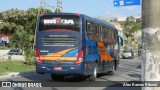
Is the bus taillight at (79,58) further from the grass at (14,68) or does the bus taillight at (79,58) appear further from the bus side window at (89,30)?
the grass at (14,68)

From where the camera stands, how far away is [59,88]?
14.6 m

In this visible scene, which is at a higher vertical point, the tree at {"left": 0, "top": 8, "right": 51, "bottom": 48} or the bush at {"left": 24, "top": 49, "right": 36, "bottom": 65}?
the tree at {"left": 0, "top": 8, "right": 51, "bottom": 48}

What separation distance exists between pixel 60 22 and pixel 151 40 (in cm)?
1301

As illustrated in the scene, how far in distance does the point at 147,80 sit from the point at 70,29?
12.9 meters

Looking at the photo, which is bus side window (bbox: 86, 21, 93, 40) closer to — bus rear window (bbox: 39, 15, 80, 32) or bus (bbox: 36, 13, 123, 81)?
bus (bbox: 36, 13, 123, 81)

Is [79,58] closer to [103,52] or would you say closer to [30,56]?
[103,52]

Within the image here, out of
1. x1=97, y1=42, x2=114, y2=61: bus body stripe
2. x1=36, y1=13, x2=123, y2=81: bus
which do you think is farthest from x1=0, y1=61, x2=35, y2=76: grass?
x1=36, y1=13, x2=123, y2=81: bus

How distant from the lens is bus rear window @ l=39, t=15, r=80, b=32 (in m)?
16.8

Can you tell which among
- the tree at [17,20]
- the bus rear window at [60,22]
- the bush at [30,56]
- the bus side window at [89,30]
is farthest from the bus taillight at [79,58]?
the tree at [17,20]

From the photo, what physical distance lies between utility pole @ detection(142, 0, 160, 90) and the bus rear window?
12688mm

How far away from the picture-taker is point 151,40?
13.4ft

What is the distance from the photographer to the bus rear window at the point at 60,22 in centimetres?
1681

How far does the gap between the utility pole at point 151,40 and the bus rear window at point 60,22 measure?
12.7 meters

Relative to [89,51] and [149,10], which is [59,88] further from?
[149,10]
